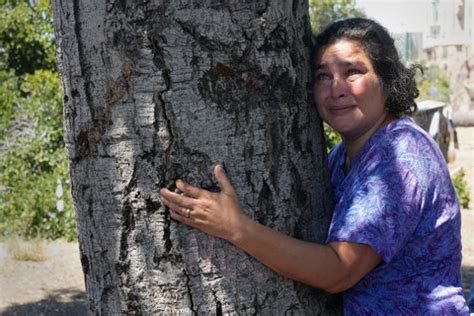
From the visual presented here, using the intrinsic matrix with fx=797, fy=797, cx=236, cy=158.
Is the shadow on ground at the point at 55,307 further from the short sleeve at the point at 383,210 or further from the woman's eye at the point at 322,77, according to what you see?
the short sleeve at the point at 383,210

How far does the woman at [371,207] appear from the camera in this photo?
2027 mm

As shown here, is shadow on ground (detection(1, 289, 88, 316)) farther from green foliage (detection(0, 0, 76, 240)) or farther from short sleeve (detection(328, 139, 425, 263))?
short sleeve (detection(328, 139, 425, 263))

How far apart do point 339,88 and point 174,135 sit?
0.56 meters

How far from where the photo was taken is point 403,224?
6.85ft

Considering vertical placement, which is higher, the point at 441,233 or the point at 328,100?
the point at 328,100

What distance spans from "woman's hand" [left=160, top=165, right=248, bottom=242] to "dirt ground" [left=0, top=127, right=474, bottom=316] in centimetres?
536

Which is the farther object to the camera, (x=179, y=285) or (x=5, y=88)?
(x=5, y=88)

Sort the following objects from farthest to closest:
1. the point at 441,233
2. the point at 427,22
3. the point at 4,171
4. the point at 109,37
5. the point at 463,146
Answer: the point at 427,22
the point at 463,146
the point at 4,171
the point at 441,233
the point at 109,37

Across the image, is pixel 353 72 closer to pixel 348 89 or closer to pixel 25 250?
pixel 348 89

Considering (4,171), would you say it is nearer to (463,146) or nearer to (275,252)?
(275,252)

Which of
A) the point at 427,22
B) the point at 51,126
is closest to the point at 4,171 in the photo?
the point at 51,126

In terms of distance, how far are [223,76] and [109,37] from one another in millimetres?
302

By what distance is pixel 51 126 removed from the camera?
32.7 feet

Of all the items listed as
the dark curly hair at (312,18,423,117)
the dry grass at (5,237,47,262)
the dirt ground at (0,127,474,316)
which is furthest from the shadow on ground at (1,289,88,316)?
the dark curly hair at (312,18,423,117)
